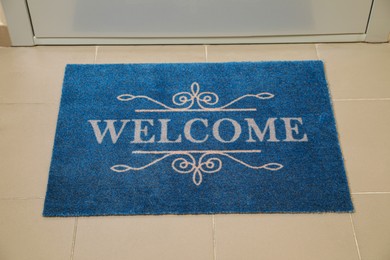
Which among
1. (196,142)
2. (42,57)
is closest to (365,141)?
(196,142)

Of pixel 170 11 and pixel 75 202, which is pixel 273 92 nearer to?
pixel 170 11

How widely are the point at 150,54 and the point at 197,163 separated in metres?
0.57

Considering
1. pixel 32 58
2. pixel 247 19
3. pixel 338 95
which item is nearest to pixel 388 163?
pixel 338 95

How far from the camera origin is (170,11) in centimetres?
216

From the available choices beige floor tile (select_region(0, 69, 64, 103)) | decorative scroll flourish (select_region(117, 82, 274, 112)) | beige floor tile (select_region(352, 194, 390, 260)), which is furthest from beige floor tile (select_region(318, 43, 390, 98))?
beige floor tile (select_region(0, 69, 64, 103))

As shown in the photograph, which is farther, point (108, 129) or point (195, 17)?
point (195, 17)

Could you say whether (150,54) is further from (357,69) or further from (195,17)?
(357,69)

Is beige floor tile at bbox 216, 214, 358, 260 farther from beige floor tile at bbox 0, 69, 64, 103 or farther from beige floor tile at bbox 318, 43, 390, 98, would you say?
beige floor tile at bbox 0, 69, 64, 103

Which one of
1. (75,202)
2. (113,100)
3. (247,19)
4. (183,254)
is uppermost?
(247,19)

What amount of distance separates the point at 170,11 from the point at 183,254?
3.13 ft

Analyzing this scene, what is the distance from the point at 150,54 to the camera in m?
2.25

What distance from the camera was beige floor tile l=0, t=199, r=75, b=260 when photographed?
1724mm

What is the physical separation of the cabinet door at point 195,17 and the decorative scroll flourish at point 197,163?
21.7 inches

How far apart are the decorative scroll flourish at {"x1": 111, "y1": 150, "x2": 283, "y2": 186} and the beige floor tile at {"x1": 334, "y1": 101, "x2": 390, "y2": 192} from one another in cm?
26
